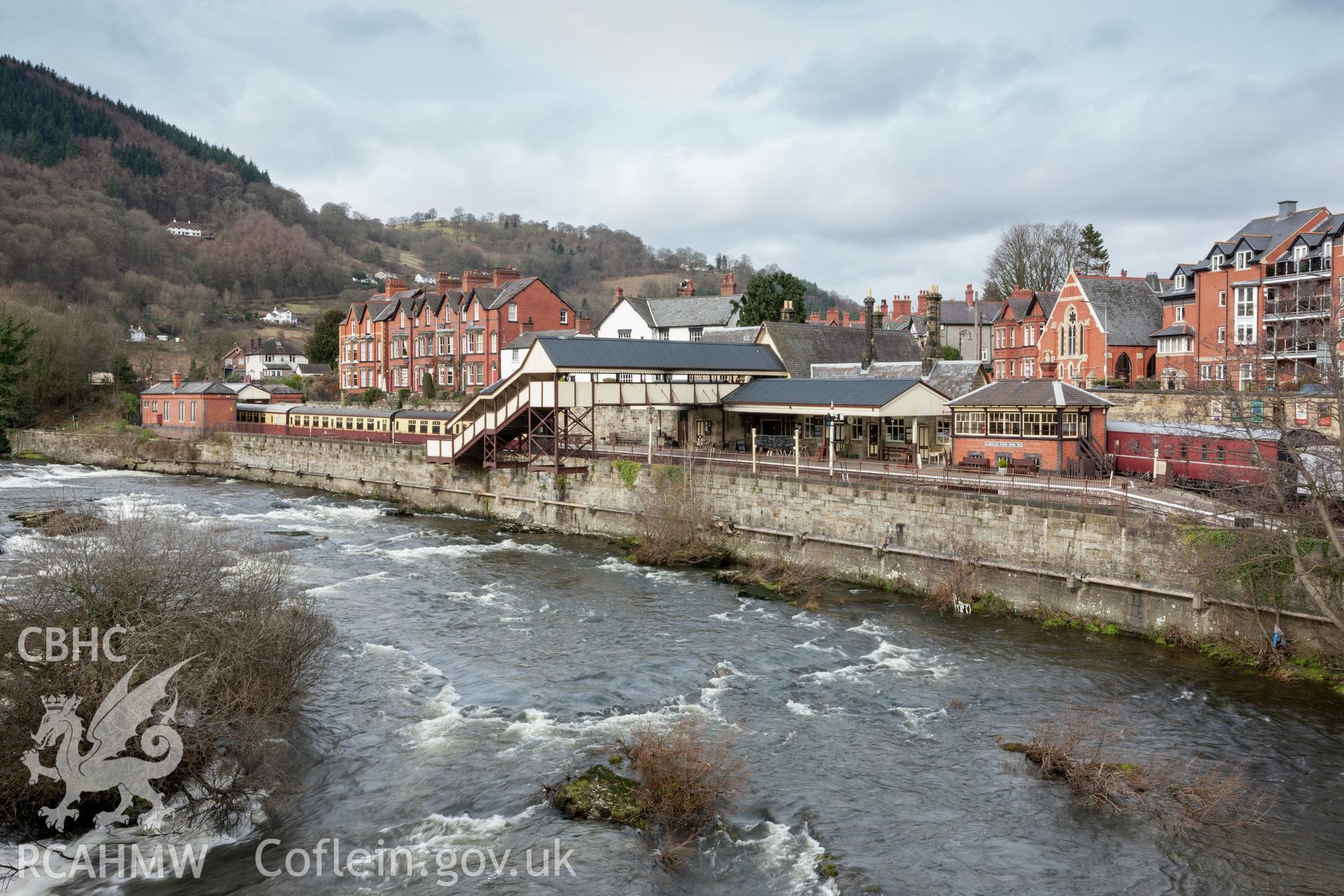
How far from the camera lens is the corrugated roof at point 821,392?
3288cm

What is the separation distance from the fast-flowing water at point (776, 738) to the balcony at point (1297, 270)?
107ft

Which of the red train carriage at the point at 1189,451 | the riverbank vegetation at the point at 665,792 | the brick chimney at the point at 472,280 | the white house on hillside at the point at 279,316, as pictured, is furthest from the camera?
the white house on hillside at the point at 279,316

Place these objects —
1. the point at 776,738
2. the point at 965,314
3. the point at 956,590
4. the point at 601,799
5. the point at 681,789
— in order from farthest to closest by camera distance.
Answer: the point at 965,314 < the point at 956,590 < the point at 776,738 < the point at 601,799 < the point at 681,789

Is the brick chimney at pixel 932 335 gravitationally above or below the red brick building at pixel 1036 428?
above

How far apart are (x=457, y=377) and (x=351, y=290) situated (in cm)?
8977

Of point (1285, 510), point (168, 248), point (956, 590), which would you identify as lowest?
point (956, 590)

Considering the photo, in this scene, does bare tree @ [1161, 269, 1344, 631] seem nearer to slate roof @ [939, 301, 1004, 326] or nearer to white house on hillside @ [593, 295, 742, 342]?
white house on hillside @ [593, 295, 742, 342]

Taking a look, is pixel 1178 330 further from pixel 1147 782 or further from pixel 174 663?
pixel 174 663

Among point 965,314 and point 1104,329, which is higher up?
point 965,314

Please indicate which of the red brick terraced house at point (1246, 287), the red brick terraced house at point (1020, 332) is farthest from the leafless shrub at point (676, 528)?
the red brick terraced house at point (1020, 332)

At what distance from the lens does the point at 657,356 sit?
36.1 metres

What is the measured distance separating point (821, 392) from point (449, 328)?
34401 mm

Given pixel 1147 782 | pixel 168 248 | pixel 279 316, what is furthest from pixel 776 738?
pixel 168 248

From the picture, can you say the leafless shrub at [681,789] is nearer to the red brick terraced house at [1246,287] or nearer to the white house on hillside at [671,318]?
the red brick terraced house at [1246,287]
